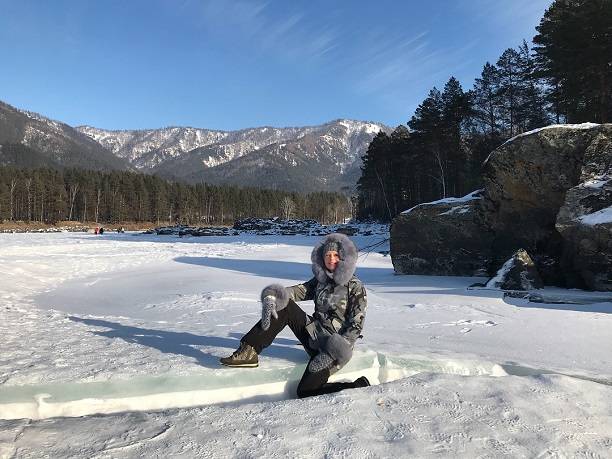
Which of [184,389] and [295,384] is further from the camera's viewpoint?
[295,384]

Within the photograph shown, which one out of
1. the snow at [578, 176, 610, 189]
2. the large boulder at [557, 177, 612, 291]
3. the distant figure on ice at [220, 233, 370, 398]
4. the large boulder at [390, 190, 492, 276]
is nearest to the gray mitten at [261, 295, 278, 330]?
the distant figure on ice at [220, 233, 370, 398]

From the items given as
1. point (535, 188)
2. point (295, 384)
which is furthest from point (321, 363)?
point (535, 188)

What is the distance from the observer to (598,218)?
8039mm

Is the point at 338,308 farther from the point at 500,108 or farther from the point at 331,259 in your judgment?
the point at 500,108

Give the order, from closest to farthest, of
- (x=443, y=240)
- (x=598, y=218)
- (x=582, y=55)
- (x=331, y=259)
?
(x=331, y=259)
(x=598, y=218)
(x=443, y=240)
(x=582, y=55)

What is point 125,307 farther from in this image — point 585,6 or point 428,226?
point 585,6

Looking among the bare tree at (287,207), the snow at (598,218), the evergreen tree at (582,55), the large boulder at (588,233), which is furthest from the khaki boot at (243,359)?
the bare tree at (287,207)

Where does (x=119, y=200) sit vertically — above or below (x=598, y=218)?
above

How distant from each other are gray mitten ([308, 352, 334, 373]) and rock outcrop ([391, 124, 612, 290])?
6896mm

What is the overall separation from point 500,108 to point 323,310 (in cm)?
3806

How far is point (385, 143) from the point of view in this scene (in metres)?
46.9

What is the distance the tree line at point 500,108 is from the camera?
71.2 ft

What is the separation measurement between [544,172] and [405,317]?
6.03 metres

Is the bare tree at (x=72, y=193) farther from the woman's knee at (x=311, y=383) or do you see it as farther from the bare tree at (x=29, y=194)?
the woman's knee at (x=311, y=383)
